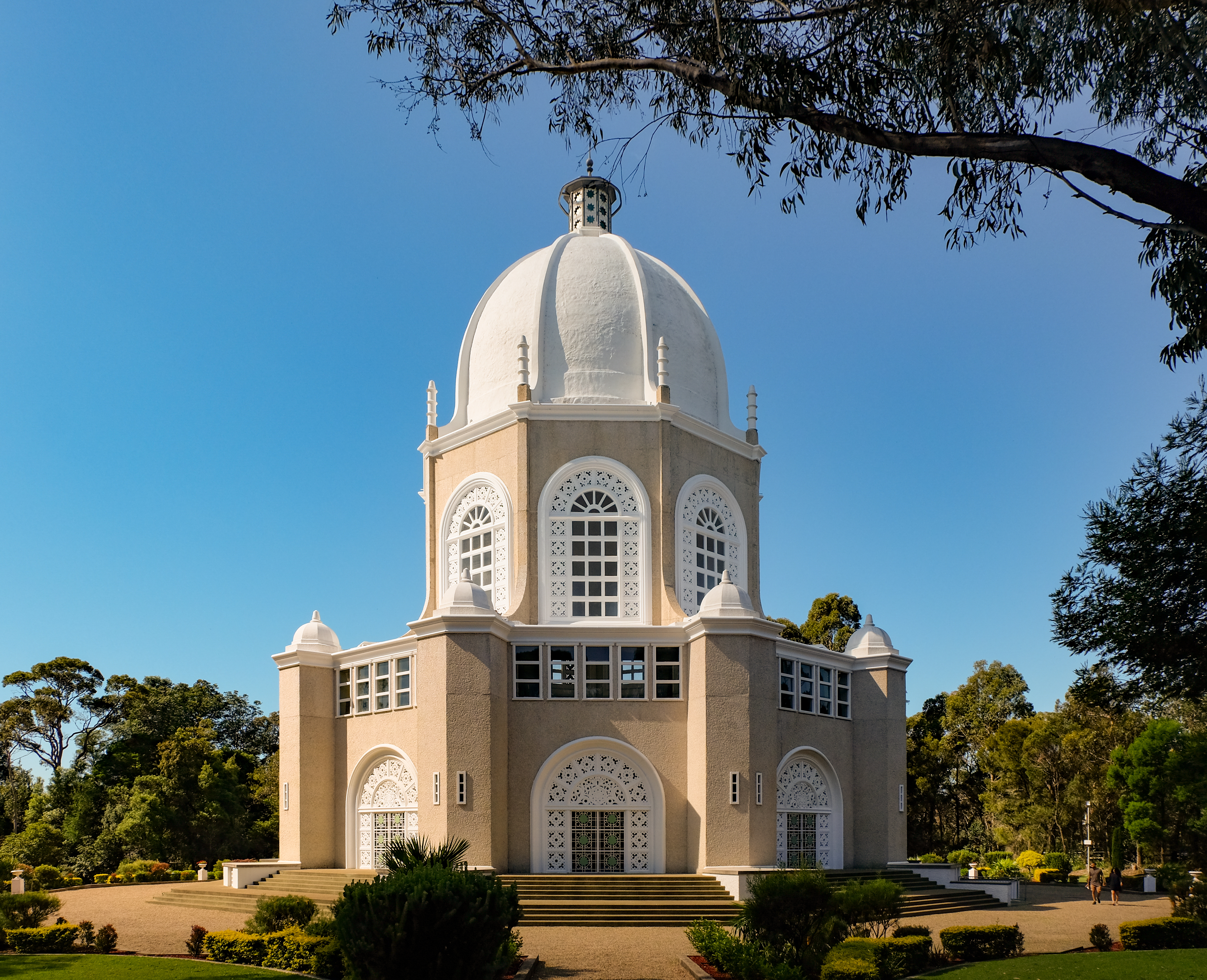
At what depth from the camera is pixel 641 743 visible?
26.1m

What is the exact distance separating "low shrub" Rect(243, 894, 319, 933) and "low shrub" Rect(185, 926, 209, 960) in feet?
2.31

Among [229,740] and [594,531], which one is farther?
[229,740]

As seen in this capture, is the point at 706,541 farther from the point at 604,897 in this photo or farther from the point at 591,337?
the point at 604,897

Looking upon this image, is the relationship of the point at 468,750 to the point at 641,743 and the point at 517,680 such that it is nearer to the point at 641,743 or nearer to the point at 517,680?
the point at 517,680

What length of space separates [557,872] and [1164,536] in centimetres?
1532

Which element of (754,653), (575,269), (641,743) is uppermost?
(575,269)

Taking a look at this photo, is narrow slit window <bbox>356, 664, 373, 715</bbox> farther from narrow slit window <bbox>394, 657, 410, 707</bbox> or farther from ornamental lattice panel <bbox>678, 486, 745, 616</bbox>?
ornamental lattice panel <bbox>678, 486, 745, 616</bbox>

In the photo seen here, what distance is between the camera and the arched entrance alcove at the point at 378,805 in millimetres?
27281

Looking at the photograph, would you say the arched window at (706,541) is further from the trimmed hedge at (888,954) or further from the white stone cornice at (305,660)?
the trimmed hedge at (888,954)

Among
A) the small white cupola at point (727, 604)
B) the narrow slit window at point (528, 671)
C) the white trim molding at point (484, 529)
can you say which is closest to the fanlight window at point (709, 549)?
the small white cupola at point (727, 604)

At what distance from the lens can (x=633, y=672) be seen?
26594 mm

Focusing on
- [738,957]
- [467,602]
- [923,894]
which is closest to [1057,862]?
[923,894]

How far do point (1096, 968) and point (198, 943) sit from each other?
14611 mm

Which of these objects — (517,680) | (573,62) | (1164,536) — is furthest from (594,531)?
(573,62)
